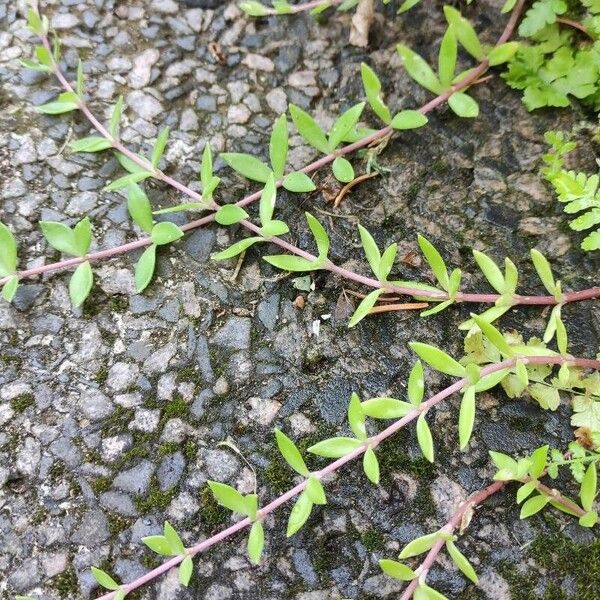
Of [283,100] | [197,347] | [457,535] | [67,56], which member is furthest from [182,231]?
[457,535]

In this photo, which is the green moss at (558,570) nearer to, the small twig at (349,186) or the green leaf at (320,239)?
the green leaf at (320,239)

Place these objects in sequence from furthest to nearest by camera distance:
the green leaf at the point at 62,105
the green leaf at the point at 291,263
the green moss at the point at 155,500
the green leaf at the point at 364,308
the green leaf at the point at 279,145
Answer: the green leaf at the point at 62,105 < the green leaf at the point at 279,145 < the green leaf at the point at 291,263 < the green leaf at the point at 364,308 < the green moss at the point at 155,500

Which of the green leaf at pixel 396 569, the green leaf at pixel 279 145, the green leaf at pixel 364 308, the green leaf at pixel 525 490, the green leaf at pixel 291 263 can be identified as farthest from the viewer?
the green leaf at pixel 279 145

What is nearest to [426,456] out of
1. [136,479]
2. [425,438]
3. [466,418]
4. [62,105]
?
[425,438]

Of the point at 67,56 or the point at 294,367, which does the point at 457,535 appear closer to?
the point at 294,367

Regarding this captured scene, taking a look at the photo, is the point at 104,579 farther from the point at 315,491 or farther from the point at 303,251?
the point at 303,251

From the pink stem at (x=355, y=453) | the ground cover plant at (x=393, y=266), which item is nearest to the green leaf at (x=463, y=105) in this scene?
the ground cover plant at (x=393, y=266)

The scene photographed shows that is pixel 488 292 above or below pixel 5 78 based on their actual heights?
below
